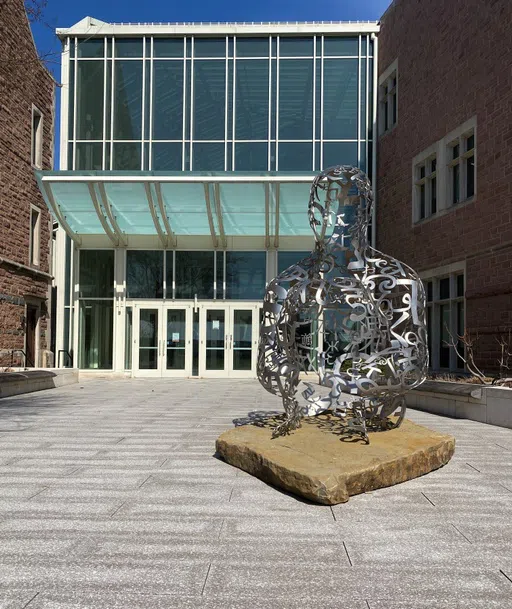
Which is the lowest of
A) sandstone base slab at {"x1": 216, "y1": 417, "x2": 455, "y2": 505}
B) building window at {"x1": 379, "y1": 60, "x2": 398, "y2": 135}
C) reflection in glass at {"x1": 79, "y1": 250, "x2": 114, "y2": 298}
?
sandstone base slab at {"x1": 216, "y1": 417, "x2": 455, "y2": 505}

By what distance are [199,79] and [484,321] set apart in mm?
13895

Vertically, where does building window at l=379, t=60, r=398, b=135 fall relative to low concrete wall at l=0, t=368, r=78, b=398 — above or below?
above

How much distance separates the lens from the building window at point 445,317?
14.9m

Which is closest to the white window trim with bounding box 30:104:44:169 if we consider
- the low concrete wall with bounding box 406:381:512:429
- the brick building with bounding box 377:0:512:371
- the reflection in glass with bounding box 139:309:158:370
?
the reflection in glass with bounding box 139:309:158:370

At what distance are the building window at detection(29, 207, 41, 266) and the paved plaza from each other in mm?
14635

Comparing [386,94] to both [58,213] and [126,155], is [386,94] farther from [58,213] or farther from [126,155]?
[58,213]

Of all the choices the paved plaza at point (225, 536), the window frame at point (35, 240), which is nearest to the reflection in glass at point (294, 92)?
the window frame at point (35, 240)

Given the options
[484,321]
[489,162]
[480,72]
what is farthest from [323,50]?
[484,321]

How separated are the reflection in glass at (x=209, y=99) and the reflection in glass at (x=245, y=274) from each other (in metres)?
4.69

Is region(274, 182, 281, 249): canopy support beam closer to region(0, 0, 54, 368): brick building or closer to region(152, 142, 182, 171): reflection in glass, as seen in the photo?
region(152, 142, 182, 171): reflection in glass

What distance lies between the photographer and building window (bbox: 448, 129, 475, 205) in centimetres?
Result: 1459

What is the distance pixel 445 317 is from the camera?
15836 mm

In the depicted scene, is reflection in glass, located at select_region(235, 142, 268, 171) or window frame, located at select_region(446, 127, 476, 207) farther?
reflection in glass, located at select_region(235, 142, 268, 171)

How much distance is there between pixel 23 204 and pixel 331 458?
1745 centimetres
